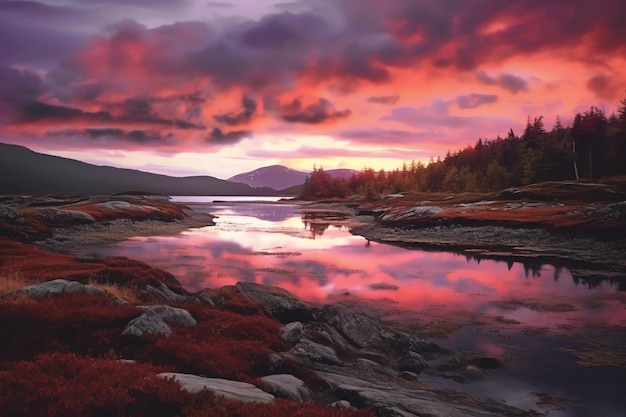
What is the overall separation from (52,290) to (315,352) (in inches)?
437

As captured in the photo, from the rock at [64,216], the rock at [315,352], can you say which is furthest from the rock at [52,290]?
the rock at [64,216]

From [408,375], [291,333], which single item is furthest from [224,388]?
[408,375]

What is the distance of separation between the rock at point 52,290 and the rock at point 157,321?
11.5 feet

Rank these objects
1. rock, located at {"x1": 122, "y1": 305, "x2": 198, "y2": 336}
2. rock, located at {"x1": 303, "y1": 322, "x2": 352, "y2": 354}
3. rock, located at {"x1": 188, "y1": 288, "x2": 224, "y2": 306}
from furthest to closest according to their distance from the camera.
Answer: rock, located at {"x1": 188, "y1": 288, "x2": 224, "y2": 306} → rock, located at {"x1": 303, "y1": 322, "x2": 352, "y2": 354} → rock, located at {"x1": 122, "y1": 305, "x2": 198, "y2": 336}

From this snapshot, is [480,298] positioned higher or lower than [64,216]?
lower

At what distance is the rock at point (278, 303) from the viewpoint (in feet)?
75.7

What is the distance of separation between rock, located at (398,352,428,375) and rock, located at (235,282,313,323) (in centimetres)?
655

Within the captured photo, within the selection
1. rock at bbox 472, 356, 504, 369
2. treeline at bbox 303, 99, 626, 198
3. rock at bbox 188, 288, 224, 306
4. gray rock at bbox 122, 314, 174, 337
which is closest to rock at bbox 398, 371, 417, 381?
rock at bbox 472, 356, 504, 369

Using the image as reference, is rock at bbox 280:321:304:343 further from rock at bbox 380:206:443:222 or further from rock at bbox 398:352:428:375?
rock at bbox 380:206:443:222

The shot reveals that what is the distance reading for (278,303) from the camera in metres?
23.9

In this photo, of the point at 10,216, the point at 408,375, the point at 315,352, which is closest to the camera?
the point at 408,375

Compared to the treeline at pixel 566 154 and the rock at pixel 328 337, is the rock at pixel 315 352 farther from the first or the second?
the treeline at pixel 566 154

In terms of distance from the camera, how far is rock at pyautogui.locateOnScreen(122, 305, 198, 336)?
1420 centimetres

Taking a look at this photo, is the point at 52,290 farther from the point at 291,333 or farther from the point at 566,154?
the point at 566,154
